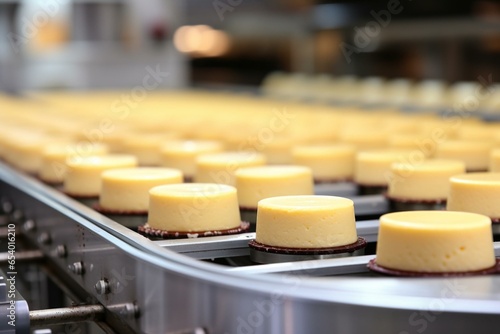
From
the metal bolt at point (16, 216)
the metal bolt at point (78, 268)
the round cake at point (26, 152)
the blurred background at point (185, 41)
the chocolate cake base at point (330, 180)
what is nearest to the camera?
the metal bolt at point (78, 268)

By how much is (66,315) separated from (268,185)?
22.9 inches

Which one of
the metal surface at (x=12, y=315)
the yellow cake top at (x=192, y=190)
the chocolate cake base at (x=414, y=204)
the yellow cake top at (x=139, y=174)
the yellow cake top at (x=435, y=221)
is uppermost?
the yellow cake top at (x=139, y=174)

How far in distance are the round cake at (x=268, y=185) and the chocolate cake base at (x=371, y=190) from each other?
33cm

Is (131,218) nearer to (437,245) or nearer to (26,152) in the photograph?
(437,245)

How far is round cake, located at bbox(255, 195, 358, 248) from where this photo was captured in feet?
5.16

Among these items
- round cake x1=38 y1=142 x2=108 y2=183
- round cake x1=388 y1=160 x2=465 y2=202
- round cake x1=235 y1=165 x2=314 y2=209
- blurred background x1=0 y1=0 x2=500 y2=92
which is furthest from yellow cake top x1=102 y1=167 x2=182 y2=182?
blurred background x1=0 y1=0 x2=500 y2=92

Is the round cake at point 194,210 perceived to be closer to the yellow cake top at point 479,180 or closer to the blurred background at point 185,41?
the yellow cake top at point 479,180

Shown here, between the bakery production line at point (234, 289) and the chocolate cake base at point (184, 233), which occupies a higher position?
the chocolate cake base at point (184, 233)

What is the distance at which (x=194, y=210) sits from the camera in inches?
69.9

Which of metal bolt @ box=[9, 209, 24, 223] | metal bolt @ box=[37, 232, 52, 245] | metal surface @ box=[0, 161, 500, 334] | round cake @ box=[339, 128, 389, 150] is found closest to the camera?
metal surface @ box=[0, 161, 500, 334]

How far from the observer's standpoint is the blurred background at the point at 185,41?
6.28 meters

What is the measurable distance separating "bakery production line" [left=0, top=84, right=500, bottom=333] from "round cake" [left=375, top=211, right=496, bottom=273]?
47mm

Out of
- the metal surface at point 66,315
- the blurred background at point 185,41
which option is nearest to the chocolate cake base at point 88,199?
the metal surface at point 66,315

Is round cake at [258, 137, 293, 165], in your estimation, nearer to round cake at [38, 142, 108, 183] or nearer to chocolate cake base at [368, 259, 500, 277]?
round cake at [38, 142, 108, 183]
